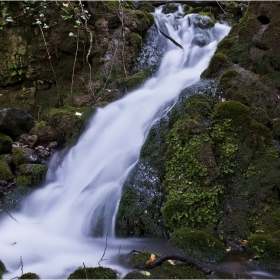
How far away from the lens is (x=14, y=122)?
6.41 m

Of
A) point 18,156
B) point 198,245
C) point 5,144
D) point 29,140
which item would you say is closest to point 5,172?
point 18,156

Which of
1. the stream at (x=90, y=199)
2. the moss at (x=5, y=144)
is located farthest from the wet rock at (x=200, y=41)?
the moss at (x=5, y=144)

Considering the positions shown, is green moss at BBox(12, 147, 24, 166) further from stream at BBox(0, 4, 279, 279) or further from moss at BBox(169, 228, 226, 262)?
moss at BBox(169, 228, 226, 262)

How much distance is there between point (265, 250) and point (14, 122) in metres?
5.14

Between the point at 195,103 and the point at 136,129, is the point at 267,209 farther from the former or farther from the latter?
the point at 136,129

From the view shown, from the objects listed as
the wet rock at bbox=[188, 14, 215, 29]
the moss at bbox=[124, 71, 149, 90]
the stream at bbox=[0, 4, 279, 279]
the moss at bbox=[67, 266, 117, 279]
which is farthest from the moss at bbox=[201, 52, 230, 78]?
the wet rock at bbox=[188, 14, 215, 29]

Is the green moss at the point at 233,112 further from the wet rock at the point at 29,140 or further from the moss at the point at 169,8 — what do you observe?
the moss at the point at 169,8

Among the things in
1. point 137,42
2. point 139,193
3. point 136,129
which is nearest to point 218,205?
point 139,193

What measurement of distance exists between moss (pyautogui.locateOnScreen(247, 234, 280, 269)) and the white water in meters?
1.59

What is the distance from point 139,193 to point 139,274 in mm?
1611

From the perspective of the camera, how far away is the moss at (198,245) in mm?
3547

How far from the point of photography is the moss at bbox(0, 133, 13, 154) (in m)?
6.05

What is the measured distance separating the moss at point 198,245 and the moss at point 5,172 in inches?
126

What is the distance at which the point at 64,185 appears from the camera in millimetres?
5602
